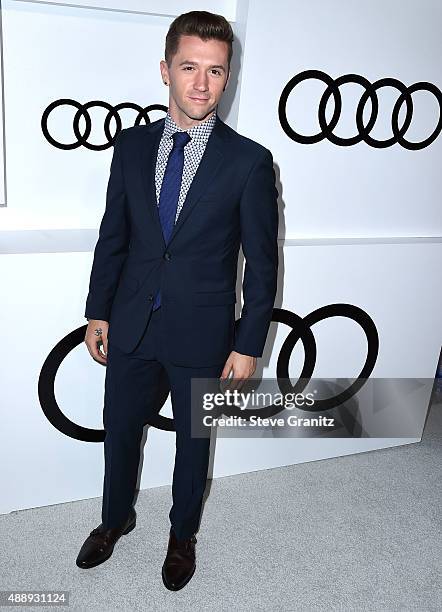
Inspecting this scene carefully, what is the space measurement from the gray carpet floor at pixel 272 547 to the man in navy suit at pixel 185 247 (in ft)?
1.30

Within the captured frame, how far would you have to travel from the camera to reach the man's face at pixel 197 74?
5.87 feet

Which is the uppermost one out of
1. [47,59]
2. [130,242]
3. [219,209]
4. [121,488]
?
[47,59]

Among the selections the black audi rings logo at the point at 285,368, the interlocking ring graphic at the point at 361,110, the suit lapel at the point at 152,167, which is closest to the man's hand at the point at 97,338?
the black audi rings logo at the point at 285,368

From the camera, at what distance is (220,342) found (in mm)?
2031

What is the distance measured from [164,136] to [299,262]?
36.5 inches

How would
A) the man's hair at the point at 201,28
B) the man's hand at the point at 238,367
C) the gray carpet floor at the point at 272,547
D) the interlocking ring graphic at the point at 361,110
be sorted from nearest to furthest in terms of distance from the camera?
1. the man's hair at the point at 201,28
2. the man's hand at the point at 238,367
3. the gray carpet floor at the point at 272,547
4. the interlocking ring graphic at the point at 361,110

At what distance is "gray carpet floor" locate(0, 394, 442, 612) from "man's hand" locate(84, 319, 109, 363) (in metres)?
0.72

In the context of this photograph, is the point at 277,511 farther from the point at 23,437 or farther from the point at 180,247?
the point at 180,247

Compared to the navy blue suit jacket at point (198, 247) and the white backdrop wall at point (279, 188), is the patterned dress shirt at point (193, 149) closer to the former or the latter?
the navy blue suit jacket at point (198, 247)

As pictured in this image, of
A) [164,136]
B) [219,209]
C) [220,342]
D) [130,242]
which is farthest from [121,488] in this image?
[164,136]

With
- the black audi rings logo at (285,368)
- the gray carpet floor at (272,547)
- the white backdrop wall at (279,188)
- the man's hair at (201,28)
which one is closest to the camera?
the man's hair at (201,28)

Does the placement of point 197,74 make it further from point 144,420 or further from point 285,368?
point 285,368

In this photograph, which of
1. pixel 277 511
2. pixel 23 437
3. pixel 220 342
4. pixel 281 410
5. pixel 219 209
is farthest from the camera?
pixel 281 410

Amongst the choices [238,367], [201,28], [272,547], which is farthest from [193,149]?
[272,547]
